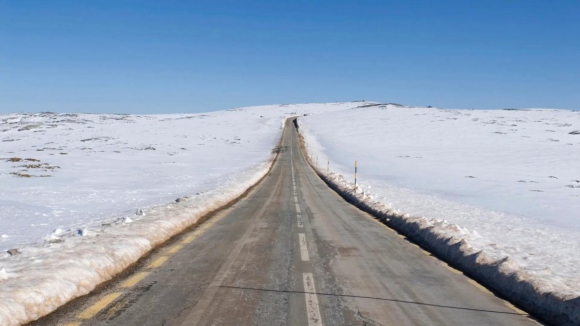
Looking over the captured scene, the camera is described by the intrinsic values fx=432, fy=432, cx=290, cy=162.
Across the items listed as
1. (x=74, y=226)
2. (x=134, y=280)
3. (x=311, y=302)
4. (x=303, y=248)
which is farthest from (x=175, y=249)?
(x=311, y=302)

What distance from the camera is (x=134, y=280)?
22.2ft

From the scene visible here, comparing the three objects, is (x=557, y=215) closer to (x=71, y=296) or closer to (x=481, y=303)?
(x=481, y=303)

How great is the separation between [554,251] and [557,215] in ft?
29.4

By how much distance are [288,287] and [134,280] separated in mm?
2416

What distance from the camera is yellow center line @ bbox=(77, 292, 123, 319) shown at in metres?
5.25

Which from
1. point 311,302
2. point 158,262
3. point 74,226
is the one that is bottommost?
point 74,226

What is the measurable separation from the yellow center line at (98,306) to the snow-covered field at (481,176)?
6318 millimetres

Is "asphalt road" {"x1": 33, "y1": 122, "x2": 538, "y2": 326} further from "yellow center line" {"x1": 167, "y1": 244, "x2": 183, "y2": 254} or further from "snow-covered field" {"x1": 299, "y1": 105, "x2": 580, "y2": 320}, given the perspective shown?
"snow-covered field" {"x1": 299, "y1": 105, "x2": 580, "y2": 320}

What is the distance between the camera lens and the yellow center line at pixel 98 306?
525 centimetres

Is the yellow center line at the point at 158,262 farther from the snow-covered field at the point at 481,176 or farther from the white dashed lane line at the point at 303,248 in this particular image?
the snow-covered field at the point at 481,176

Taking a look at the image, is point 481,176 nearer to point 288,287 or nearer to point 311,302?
point 288,287

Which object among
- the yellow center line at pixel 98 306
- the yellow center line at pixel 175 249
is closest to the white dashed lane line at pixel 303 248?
the yellow center line at pixel 175 249

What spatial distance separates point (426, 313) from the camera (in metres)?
5.74

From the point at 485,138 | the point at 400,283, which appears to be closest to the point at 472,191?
the point at 400,283
